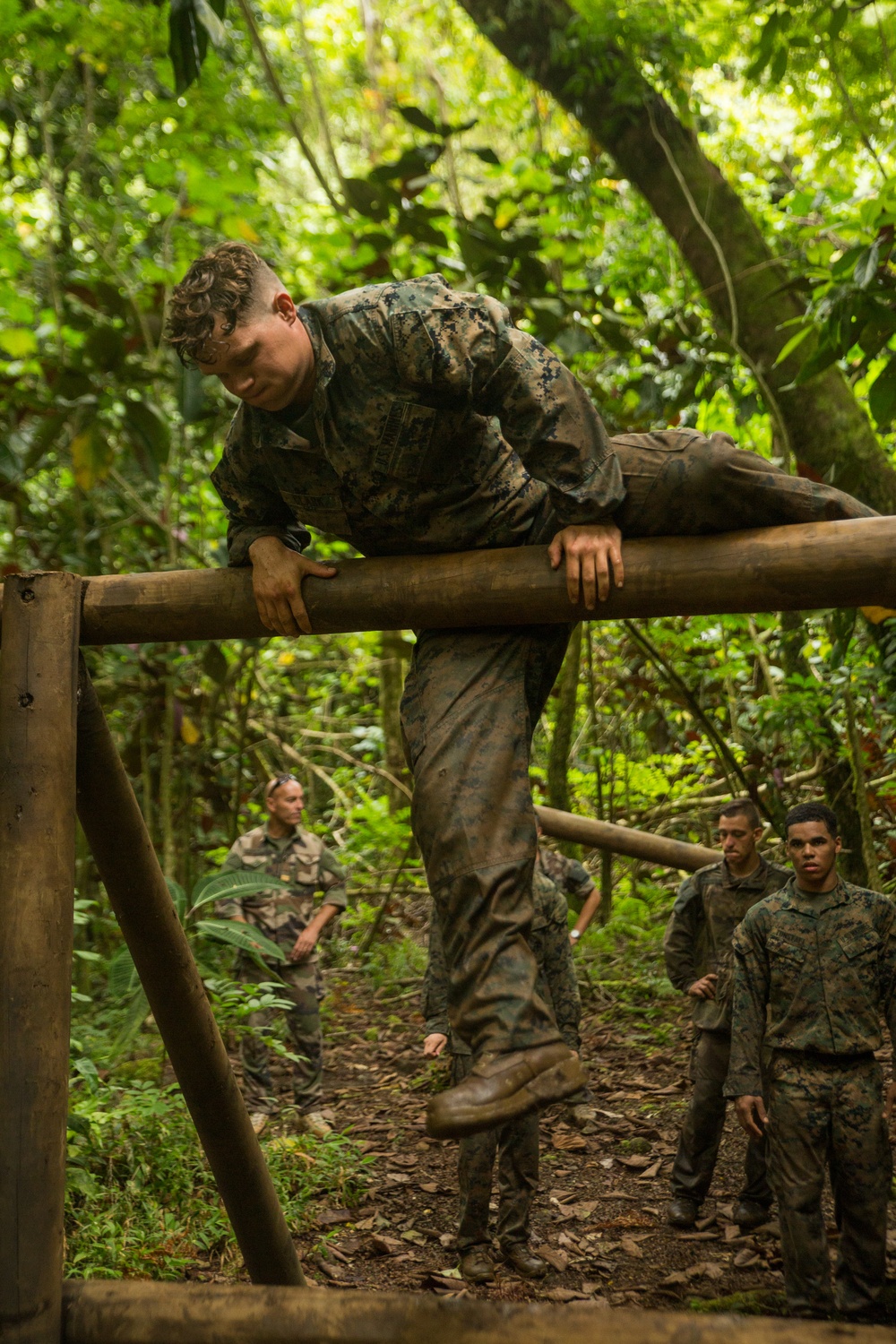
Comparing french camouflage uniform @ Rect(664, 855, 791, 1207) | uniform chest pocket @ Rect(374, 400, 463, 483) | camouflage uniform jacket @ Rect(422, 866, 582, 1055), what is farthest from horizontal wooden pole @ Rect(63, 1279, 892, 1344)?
camouflage uniform jacket @ Rect(422, 866, 582, 1055)

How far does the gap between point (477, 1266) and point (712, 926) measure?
1970mm

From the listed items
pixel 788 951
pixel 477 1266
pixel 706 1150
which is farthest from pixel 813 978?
pixel 477 1266

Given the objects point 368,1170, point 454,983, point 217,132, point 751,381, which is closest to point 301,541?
point 454,983

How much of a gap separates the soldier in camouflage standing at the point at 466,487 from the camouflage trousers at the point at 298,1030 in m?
4.26

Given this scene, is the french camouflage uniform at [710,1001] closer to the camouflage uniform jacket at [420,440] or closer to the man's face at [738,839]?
the man's face at [738,839]

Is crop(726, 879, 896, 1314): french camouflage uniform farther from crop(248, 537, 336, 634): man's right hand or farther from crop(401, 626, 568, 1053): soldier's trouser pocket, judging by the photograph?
crop(248, 537, 336, 634): man's right hand

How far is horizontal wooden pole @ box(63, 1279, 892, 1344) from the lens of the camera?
59.6 inches

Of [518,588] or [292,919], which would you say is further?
[292,919]

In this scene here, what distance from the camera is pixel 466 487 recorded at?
2365 mm

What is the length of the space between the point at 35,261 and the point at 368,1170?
645 cm

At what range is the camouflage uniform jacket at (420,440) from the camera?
7.00 ft

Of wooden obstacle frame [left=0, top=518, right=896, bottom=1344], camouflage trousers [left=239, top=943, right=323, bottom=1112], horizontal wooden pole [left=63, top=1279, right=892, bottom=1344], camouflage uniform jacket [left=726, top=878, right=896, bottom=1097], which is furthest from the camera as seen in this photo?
Answer: camouflage trousers [left=239, top=943, right=323, bottom=1112]

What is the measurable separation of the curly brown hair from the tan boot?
1.47 m

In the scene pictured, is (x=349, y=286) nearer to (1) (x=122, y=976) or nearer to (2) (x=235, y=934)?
(2) (x=235, y=934)
